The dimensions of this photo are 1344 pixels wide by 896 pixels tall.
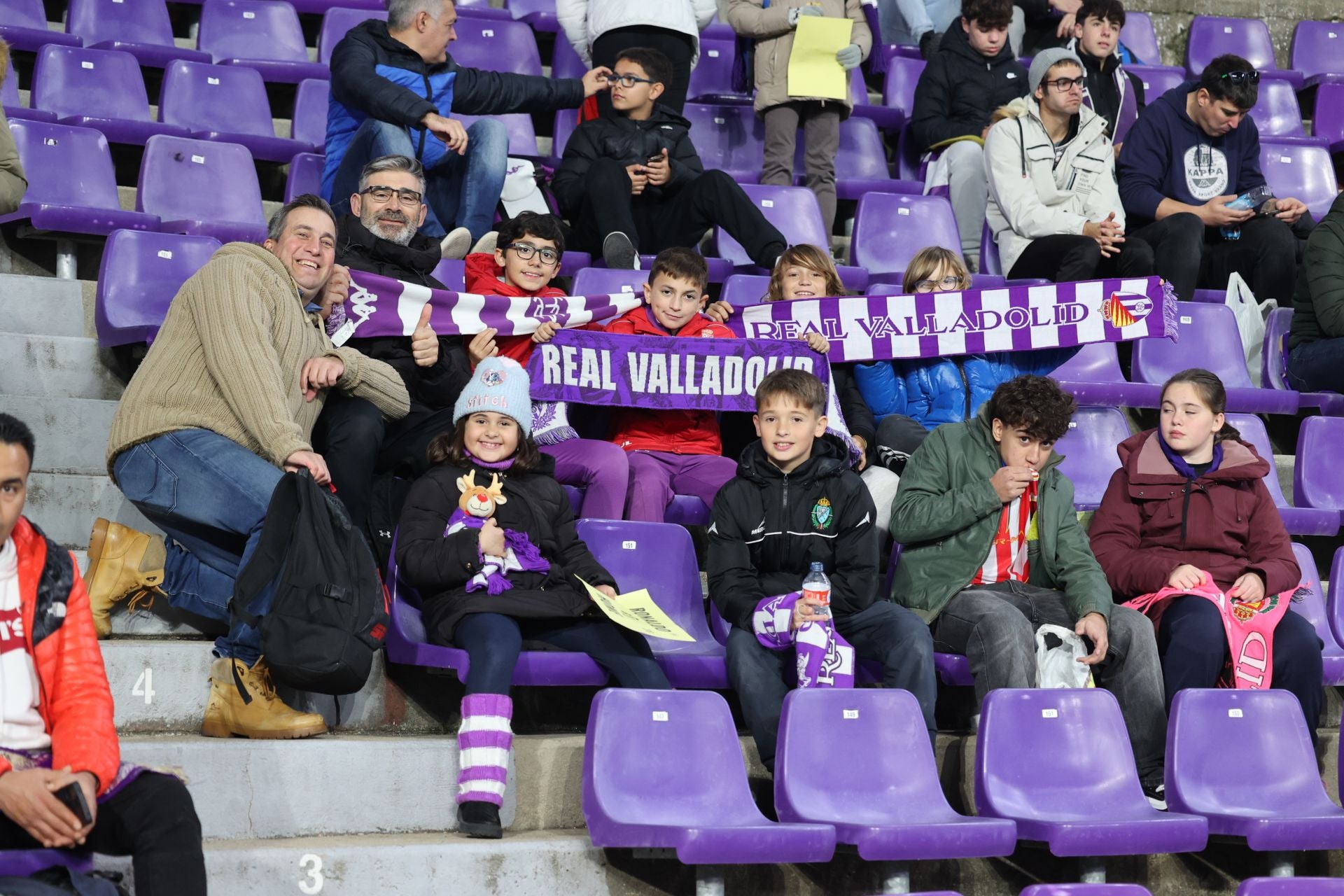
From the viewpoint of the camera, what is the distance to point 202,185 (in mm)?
5793

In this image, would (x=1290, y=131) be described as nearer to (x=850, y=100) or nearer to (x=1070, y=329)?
(x=850, y=100)

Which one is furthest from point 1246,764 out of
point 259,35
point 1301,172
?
point 259,35

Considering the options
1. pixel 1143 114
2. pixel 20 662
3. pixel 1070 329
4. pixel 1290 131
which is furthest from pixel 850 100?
pixel 20 662

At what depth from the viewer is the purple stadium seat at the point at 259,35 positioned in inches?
274

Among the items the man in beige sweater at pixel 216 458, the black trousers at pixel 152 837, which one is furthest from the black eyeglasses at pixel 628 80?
the black trousers at pixel 152 837

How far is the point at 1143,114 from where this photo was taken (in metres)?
6.84

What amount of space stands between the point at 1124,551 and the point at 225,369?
2.55 m

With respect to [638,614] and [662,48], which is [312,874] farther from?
[662,48]

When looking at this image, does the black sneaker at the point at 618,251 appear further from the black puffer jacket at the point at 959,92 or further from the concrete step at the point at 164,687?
the concrete step at the point at 164,687

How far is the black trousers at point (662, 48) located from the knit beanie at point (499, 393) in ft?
8.18

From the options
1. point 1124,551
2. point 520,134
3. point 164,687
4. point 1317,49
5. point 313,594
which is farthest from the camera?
point 1317,49

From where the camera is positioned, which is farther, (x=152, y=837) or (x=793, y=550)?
(x=793, y=550)

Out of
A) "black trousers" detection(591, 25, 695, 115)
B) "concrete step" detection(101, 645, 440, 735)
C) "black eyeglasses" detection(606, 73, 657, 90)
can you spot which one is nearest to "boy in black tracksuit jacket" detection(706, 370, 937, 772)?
"concrete step" detection(101, 645, 440, 735)

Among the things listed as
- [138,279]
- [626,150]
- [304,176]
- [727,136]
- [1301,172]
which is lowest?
[138,279]
